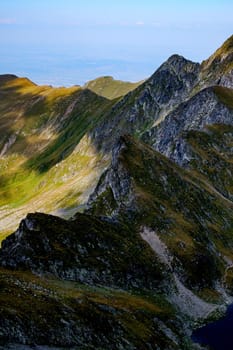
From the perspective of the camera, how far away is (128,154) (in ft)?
429

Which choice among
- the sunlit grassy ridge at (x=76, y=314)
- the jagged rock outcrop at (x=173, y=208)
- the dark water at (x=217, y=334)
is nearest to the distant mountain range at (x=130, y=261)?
the sunlit grassy ridge at (x=76, y=314)

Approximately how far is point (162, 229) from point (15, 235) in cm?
3428

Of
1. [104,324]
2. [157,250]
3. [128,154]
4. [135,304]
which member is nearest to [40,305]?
[104,324]

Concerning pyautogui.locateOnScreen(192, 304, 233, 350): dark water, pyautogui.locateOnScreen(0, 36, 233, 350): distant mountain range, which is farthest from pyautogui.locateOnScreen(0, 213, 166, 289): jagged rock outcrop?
pyautogui.locateOnScreen(192, 304, 233, 350): dark water

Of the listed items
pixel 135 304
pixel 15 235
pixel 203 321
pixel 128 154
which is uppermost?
pixel 128 154

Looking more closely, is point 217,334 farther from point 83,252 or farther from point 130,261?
point 83,252

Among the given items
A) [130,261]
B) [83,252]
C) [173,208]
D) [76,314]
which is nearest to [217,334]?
[130,261]

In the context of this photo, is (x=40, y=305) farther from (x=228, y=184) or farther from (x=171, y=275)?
(x=228, y=184)

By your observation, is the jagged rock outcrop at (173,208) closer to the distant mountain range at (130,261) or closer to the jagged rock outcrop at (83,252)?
the distant mountain range at (130,261)

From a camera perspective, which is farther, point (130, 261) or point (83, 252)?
point (130, 261)

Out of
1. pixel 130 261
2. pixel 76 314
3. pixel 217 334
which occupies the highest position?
pixel 76 314

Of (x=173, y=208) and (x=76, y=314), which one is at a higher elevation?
(x=76, y=314)

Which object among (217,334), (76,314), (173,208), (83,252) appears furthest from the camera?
(173,208)

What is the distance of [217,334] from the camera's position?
87.0 meters
